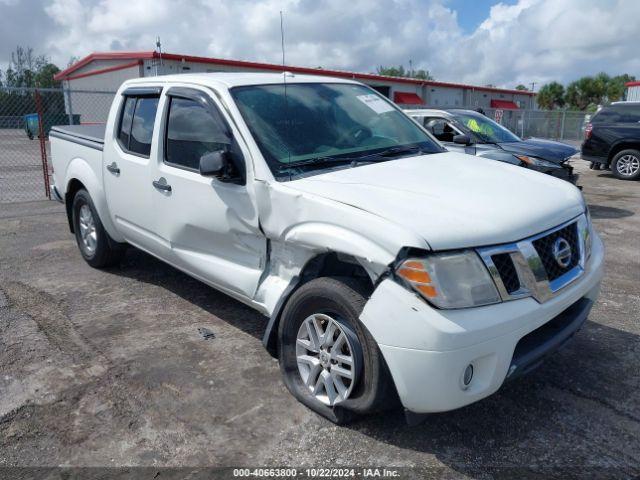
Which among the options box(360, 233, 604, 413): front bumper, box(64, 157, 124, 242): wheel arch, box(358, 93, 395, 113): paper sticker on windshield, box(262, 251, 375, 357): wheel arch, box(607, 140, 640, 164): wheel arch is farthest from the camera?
box(607, 140, 640, 164): wheel arch

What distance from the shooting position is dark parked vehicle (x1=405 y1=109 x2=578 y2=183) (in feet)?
26.2

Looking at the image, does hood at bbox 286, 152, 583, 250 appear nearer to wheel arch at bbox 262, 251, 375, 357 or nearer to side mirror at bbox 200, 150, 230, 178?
wheel arch at bbox 262, 251, 375, 357

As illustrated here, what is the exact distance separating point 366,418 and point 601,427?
1.25 meters

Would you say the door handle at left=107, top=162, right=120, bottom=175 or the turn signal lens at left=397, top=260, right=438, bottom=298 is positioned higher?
the door handle at left=107, top=162, right=120, bottom=175

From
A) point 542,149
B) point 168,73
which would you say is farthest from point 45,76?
point 542,149

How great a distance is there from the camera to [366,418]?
310 cm

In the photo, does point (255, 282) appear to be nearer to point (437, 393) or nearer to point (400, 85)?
point (437, 393)

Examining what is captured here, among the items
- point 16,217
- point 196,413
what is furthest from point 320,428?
point 16,217

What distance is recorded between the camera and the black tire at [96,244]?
5.52 m

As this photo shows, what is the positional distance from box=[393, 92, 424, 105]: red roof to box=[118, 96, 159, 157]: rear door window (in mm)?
27971

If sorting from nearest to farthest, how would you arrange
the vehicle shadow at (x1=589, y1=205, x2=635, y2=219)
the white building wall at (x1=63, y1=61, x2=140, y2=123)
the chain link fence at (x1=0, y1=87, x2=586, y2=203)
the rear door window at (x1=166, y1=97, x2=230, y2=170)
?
the rear door window at (x1=166, y1=97, x2=230, y2=170) < the vehicle shadow at (x1=589, y1=205, x2=635, y2=219) < the chain link fence at (x1=0, y1=87, x2=586, y2=203) < the white building wall at (x1=63, y1=61, x2=140, y2=123)

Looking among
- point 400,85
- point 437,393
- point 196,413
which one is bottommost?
point 196,413

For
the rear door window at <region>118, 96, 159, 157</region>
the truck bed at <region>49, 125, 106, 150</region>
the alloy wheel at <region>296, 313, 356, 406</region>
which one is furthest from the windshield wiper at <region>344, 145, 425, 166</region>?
the truck bed at <region>49, 125, 106, 150</region>

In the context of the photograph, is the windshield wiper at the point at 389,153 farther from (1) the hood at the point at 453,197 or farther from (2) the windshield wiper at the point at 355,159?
(1) the hood at the point at 453,197
